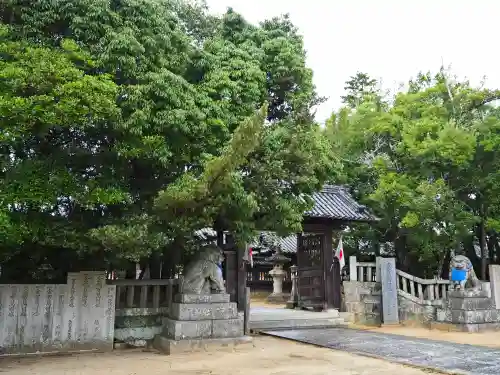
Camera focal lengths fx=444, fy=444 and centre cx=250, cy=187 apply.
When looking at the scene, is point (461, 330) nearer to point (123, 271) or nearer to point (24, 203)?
point (123, 271)

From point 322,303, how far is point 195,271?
704 centimetres

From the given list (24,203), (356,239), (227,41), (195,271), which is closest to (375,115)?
(356,239)

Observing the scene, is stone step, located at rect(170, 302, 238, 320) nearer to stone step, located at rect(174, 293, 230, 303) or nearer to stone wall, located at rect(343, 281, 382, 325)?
stone step, located at rect(174, 293, 230, 303)

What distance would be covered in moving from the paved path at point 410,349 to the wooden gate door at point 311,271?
2.95 meters

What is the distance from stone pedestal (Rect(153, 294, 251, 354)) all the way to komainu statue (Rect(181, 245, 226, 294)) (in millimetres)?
195

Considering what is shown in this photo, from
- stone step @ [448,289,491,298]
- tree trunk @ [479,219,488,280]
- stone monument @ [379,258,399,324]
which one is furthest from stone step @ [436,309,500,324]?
tree trunk @ [479,219,488,280]

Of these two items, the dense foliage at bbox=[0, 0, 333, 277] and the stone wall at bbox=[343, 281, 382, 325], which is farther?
the stone wall at bbox=[343, 281, 382, 325]

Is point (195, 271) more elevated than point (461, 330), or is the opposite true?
point (195, 271)

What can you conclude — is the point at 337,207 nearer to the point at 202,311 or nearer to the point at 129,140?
the point at 202,311

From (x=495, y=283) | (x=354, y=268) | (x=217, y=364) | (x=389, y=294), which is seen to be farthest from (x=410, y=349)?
(x=495, y=283)

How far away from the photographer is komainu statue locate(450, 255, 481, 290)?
13.9 meters

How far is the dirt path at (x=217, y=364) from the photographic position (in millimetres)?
7992

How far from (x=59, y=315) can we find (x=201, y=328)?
331cm

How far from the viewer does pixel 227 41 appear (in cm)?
1230
